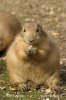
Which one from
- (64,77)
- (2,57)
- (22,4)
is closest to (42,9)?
(22,4)

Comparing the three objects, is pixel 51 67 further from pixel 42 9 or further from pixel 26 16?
pixel 42 9

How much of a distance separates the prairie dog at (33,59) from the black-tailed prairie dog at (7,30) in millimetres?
1801

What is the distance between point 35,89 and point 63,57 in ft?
5.05

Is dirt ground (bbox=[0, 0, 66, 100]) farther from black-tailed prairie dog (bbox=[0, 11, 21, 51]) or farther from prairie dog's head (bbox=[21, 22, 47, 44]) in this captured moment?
prairie dog's head (bbox=[21, 22, 47, 44])

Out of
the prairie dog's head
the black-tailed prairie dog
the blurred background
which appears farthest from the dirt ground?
the prairie dog's head

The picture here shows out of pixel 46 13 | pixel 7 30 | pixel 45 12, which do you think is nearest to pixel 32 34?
pixel 7 30

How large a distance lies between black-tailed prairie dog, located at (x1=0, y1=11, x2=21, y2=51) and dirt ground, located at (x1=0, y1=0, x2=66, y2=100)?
0.82 metres

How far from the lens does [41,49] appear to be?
205 inches

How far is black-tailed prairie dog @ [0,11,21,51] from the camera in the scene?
7285mm

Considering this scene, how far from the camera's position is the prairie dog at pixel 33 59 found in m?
5.08

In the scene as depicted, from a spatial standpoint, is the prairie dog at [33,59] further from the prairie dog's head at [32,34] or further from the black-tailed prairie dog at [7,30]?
the black-tailed prairie dog at [7,30]

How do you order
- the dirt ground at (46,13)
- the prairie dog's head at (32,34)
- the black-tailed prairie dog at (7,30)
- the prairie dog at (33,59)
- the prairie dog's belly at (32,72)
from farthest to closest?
the dirt ground at (46,13), the black-tailed prairie dog at (7,30), the prairie dog's belly at (32,72), the prairie dog at (33,59), the prairie dog's head at (32,34)

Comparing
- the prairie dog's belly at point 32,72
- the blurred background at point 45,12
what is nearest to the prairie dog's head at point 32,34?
the prairie dog's belly at point 32,72

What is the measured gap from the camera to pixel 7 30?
734cm
